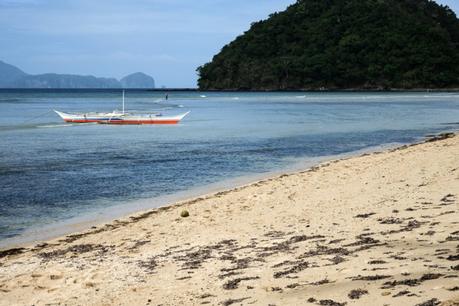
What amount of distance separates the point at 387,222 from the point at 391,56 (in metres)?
163

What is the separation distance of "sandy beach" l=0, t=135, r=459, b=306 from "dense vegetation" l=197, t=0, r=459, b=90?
158m

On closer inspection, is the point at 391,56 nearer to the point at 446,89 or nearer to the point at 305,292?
the point at 446,89

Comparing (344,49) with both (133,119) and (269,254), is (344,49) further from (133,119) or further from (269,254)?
(269,254)

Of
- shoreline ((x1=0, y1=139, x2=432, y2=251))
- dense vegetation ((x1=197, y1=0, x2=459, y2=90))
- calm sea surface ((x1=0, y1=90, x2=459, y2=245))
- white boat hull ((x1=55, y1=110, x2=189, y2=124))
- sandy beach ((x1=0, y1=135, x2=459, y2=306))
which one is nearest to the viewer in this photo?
sandy beach ((x1=0, y1=135, x2=459, y2=306))

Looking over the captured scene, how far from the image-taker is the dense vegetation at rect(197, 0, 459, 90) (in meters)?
162

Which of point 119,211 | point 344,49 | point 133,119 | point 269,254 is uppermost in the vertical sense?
point 344,49

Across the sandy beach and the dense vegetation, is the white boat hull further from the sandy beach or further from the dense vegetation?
the dense vegetation

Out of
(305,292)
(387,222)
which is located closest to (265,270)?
(305,292)

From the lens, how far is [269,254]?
7418mm

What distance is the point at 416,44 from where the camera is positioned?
162 metres

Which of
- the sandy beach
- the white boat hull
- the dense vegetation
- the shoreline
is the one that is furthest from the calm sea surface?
the dense vegetation

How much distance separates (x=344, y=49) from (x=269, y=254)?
167 meters

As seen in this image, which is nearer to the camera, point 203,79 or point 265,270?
point 265,270

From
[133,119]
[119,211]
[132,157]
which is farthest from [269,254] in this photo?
[133,119]
